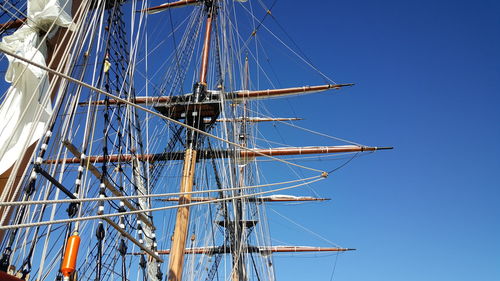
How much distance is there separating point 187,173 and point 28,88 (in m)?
6.58

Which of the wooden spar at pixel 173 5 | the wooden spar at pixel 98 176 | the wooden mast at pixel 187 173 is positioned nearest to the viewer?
the wooden spar at pixel 98 176

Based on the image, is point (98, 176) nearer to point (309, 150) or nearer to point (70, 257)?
point (70, 257)

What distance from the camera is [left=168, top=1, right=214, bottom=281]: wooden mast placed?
905cm

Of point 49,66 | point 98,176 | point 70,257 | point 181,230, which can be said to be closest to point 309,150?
point 181,230

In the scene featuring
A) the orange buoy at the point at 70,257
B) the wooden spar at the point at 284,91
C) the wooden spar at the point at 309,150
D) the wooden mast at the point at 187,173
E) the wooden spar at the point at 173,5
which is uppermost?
the wooden spar at the point at 173,5

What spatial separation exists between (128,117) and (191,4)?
10.3 metres

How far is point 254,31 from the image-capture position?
1675 cm

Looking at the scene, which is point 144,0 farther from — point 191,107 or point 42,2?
point 191,107

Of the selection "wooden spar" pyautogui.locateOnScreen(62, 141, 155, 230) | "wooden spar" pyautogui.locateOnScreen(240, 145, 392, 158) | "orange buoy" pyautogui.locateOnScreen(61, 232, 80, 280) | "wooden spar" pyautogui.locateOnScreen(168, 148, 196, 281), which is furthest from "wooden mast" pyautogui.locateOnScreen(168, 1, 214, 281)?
"wooden spar" pyautogui.locateOnScreen(240, 145, 392, 158)

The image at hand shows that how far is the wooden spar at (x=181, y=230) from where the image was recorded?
29.3ft

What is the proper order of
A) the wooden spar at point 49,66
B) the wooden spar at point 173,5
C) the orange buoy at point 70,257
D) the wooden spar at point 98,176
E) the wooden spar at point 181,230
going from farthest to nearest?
the wooden spar at point 173,5 → the wooden spar at point 181,230 → the wooden spar at point 98,176 → the wooden spar at point 49,66 → the orange buoy at point 70,257

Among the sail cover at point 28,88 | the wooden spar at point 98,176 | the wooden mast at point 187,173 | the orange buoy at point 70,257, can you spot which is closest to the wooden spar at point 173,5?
the wooden mast at point 187,173

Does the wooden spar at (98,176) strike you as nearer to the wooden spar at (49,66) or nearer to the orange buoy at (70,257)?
the wooden spar at (49,66)

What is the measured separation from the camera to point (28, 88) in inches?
173
